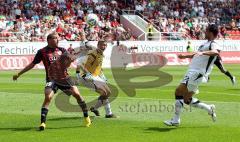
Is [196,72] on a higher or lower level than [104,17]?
higher

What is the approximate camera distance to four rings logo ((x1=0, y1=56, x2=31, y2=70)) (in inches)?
1462

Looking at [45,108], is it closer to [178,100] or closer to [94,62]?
[178,100]

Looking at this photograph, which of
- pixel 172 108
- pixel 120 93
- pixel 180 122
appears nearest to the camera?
pixel 180 122

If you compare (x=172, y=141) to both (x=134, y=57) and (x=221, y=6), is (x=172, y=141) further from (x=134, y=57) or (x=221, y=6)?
(x=221, y=6)

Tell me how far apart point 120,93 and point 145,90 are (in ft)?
5.22

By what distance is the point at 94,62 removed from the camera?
15.5 meters

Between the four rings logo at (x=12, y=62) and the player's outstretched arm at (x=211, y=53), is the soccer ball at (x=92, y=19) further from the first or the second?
the player's outstretched arm at (x=211, y=53)

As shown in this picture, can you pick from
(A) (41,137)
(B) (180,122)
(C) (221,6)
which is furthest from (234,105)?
(C) (221,6)

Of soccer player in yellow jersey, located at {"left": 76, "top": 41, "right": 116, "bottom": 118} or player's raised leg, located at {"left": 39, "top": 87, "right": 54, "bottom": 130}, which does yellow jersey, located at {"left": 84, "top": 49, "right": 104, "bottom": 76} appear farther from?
player's raised leg, located at {"left": 39, "top": 87, "right": 54, "bottom": 130}

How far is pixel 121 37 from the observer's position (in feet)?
148

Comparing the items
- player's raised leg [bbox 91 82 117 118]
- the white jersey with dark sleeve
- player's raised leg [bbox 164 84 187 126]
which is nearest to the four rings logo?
player's raised leg [bbox 91 82 117 118]

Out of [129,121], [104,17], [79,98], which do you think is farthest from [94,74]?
[104,17]

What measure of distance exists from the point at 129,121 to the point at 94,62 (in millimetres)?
2177

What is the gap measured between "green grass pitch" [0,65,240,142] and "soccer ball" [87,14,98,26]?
78.2 ft
